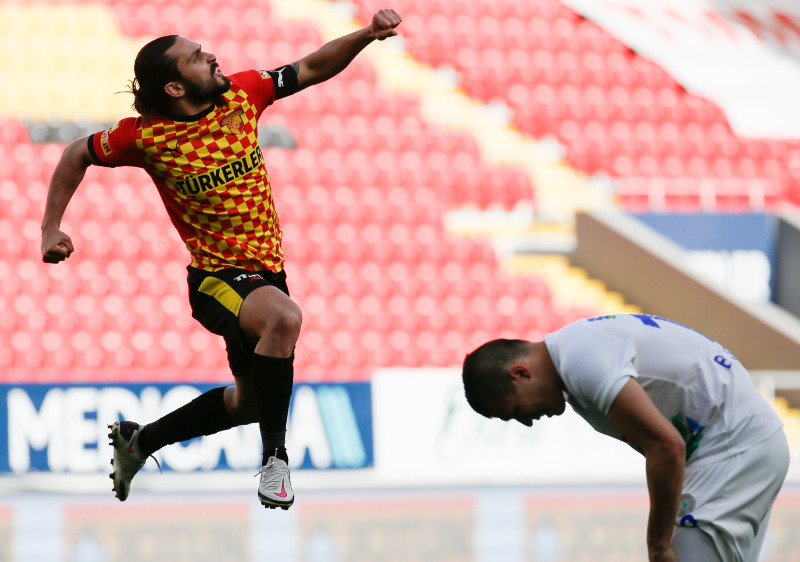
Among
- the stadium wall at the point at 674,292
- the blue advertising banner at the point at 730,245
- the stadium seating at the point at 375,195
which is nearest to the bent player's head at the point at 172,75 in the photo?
the stadium seating at the point at 375,195

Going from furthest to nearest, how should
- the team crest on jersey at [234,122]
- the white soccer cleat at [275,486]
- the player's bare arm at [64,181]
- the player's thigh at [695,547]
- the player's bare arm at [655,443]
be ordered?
the team crest on jersey at [234,122] < the player's bare arm at [64,181] < the white soccer cleat at [275,486] < the player's thigh at [695,547] < the player's bare arm at [655,443]

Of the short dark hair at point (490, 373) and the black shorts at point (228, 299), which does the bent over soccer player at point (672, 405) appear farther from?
the black shorts at point (228, 299)

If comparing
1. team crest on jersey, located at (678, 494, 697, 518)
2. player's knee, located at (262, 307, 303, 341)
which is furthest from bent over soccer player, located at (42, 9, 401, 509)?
team crest on jersey, located at (678, 494, 697, 518)

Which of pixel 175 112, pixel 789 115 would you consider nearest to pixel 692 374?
pixel 175 112

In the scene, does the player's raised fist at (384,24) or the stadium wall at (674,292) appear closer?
the player's raised fist at (384,24)

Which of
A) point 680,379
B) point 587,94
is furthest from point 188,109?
point 587,94

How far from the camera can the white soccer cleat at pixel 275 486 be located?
322cm

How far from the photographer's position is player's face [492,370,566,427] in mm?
2660

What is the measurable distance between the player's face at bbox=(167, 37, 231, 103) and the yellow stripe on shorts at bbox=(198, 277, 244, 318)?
587 mm

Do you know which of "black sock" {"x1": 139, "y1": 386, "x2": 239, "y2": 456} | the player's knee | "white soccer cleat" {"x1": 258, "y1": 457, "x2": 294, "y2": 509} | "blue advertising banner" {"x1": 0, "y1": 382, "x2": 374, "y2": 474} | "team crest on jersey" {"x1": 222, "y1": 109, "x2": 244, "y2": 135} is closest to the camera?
"white soccer cleat" {"x1": 258, "y1": 457, "x2": 294, "y2": 509}

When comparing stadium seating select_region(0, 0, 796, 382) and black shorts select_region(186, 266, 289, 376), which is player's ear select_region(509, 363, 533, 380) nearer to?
black shorts select_region(186, 266, 289, 376)

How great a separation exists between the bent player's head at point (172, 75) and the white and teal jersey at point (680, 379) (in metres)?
1.44

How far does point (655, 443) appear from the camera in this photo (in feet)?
8.25

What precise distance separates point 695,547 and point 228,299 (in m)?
1.60
